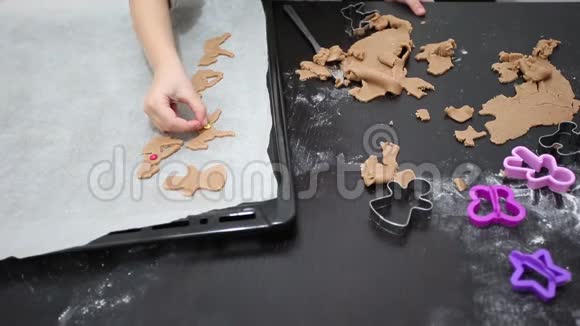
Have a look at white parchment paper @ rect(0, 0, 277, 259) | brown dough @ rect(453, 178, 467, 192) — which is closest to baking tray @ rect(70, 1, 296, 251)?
white parchment paper @ rect(0, 0, 277, 259)

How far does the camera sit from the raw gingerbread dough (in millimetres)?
852

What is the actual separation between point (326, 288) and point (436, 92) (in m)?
0.42

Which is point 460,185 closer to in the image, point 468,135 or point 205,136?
point 468,135

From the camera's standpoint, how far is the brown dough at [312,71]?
893 millimetres

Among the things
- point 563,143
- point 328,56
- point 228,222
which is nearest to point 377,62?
point 328,56

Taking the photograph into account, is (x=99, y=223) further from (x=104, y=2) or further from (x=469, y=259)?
(x=104, y=2)

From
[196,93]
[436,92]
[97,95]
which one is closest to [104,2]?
[97,95]

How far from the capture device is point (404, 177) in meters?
0.71

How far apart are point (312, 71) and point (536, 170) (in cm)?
40

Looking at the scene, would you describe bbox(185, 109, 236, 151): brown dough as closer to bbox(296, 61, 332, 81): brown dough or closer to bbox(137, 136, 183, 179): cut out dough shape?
bbox(137, 136, 183, 179): cut out dough shape

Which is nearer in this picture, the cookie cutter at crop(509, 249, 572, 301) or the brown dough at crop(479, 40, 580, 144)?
the cookie cutter at crop(509, 249, 572, 301)

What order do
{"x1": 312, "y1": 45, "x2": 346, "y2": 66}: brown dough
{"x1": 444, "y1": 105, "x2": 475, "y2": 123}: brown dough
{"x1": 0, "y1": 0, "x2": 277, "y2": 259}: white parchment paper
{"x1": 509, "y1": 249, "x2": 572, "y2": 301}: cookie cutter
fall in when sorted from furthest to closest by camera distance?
{"x1": 312, "y1": 45, "x2": 346, "y2": 66}: brown dough
{"x1": 444, "y1": 105, "x2": 475, "y2": 123}: brown dough
{"x1": 0, "y1": 0, "x2": 277, "y2": 259}: white parchment paper
{"x1": 509, "y1": 249, "x2": 572, "y2": 301}: cookie cutter

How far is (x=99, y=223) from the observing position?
0.67m

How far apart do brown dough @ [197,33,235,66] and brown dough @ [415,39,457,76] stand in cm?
36
